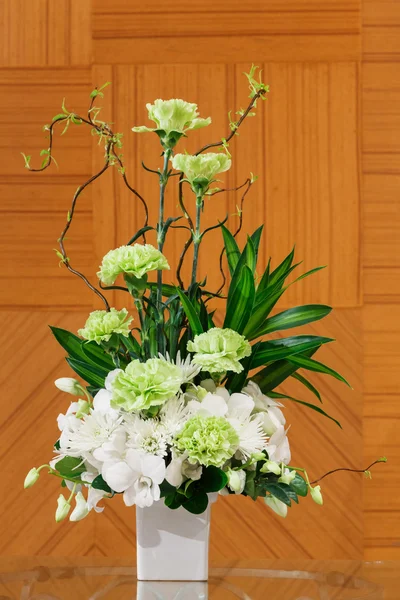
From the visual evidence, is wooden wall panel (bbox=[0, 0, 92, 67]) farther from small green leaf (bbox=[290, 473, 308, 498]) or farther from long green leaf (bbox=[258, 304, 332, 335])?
small green leaf (bbox=[290, 473, 308, 498])

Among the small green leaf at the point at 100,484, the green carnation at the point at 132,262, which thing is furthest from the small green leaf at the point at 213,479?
the green carnation at the point at 132,262

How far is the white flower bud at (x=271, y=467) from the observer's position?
842 mm

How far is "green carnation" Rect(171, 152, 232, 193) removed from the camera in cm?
90

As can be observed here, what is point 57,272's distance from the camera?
177 centimetres

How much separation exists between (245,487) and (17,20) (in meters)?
1.34

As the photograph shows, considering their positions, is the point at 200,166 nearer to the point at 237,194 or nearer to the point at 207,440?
the point at 207,440

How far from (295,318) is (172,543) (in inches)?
11.6

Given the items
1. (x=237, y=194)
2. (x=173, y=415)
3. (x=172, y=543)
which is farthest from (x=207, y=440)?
Result: (x=237, y=194)

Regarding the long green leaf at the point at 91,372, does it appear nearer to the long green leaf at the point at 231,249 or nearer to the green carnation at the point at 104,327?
the green carnation at the point at 104,327

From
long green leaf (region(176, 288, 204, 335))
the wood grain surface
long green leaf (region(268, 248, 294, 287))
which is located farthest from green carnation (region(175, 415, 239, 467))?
the wood grain surface

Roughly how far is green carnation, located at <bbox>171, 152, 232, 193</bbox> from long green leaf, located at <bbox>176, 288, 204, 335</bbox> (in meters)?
0.13

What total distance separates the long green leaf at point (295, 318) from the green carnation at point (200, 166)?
0.18 m

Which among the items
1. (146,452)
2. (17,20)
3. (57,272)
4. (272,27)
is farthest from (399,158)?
(146,452)

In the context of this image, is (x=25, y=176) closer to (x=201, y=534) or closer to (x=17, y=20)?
(x=17, y=20)
